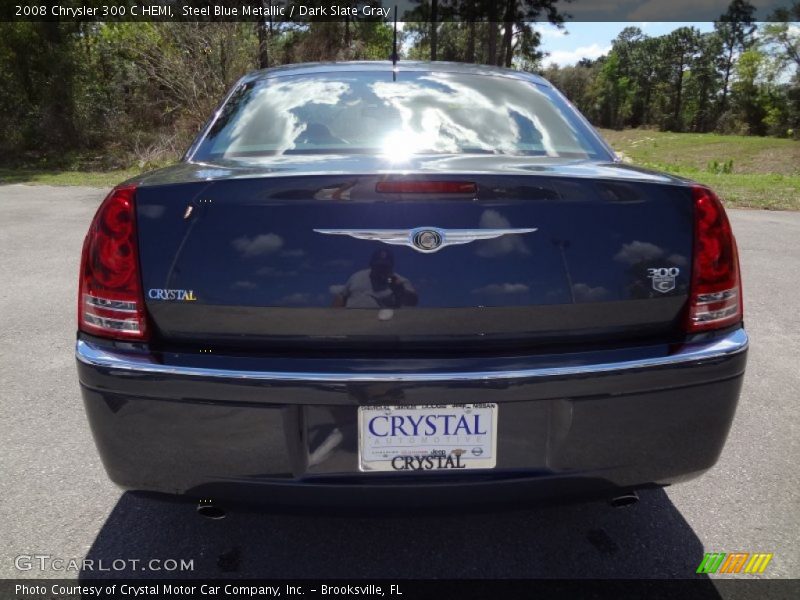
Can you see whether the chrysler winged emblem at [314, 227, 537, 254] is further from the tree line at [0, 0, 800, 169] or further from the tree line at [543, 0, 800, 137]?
the tree line at [543, 0, 800, 137]

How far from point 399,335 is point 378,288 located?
0.47ft

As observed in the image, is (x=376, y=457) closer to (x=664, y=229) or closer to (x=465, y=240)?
(x=465, y=240)

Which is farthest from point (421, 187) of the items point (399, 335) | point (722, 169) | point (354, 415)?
point (722, 169)

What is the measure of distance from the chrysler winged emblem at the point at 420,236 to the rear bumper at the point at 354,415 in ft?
1.02

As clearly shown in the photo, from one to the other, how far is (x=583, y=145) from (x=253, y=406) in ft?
5.40

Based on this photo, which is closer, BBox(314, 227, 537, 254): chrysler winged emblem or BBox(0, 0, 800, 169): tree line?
BBox(314, 227, 537, 254): chrysler winged emblem

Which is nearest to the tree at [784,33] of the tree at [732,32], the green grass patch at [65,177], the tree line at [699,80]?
the tree line at [699,80]

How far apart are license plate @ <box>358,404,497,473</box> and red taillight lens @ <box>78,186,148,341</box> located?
686 mm

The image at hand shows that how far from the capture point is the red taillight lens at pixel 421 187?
1.68 m

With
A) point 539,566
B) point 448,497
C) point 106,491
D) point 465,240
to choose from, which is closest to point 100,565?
point 106,491

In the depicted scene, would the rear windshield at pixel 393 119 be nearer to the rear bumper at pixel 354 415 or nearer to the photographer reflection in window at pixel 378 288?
the photographer reflection in window at pixel 378 288

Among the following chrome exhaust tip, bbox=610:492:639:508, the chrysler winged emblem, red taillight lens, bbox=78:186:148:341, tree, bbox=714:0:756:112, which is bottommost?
chrome exhaust tip, bbox=610:492:639:508

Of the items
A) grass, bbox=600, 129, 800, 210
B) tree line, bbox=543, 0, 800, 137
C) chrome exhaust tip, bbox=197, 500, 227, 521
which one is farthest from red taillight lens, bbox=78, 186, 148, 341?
tree line, bbox=543, 0, 800, 137

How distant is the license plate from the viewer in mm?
1668
